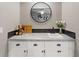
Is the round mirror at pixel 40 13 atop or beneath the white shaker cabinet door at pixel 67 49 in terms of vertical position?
atop

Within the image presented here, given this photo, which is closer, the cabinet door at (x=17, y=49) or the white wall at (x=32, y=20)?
the cabinet door at (x=17, y=49)

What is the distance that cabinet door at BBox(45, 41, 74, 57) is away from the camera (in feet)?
4.84

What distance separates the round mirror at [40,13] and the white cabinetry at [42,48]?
2.27 ft

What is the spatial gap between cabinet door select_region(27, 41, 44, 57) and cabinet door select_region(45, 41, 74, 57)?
58 millimetres

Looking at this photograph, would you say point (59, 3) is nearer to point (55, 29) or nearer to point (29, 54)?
point (55, 29)

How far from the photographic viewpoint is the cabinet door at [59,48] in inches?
58.1

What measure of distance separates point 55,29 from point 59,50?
643 millimetres

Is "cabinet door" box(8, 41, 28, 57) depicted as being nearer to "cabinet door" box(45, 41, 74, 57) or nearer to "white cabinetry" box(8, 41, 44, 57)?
"white cabinetry" box(8, 41, 44, 57)

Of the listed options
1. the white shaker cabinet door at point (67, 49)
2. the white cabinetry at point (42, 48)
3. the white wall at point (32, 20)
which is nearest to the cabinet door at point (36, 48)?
the white cabinetry at point (42, 48)

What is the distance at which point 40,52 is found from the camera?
149cm

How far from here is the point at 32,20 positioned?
211 cm

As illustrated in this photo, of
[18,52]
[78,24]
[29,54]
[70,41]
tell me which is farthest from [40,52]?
[78,24]

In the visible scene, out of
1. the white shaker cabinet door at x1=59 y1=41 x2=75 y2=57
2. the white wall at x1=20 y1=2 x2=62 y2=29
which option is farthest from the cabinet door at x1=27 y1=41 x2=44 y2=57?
the white wall at x1=20 y1=2 x2=62 y2=29

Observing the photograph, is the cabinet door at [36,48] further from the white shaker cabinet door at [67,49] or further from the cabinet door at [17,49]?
the white shaker cabinet door at [67,49]
